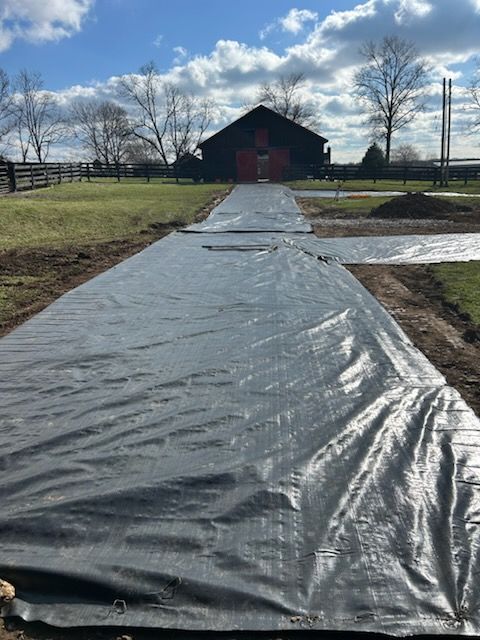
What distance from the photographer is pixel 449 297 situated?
243 inches

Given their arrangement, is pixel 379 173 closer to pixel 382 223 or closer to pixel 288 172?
pixel 288 172

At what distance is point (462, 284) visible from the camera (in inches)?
265

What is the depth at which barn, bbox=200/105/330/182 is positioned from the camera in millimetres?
38719

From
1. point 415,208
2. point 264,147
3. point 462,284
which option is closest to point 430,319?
point 462,284

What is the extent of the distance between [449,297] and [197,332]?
323 cm

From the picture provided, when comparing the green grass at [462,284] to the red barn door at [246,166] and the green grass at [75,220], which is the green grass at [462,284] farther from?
the red barn door at [246,166]

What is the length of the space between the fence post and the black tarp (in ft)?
57.7

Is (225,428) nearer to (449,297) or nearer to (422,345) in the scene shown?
(422,345)

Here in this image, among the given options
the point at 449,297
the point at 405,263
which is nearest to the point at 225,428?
the point at 449,297

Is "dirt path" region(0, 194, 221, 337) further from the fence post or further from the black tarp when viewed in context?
the fence post

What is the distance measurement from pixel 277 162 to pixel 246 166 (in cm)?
232

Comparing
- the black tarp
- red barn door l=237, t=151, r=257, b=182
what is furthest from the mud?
red barn door l=237, t=151, r=257, b=182

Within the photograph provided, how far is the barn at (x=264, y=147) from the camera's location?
38719 mm

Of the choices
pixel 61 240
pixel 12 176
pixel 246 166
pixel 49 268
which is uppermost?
pixel 246 166
